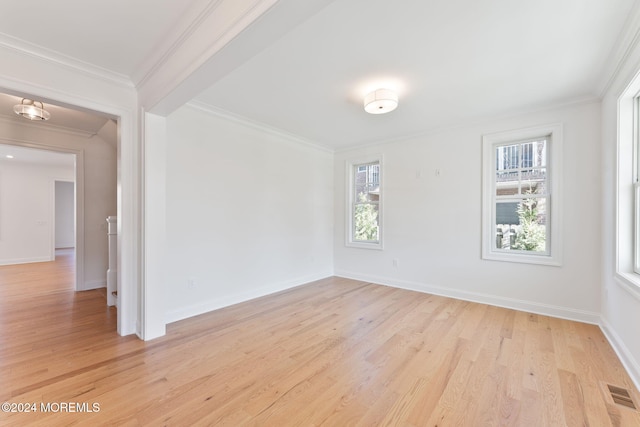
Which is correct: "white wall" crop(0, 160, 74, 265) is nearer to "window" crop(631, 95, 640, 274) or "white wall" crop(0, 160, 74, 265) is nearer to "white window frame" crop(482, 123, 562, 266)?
"white window frame" crop(482, 123, 562, 266)

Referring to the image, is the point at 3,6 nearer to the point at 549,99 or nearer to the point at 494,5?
the point at 494,5

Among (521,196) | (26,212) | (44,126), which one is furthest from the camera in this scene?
(26,212)

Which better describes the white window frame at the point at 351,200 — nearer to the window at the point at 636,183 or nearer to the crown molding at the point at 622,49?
the crown molding at the point at 622,49

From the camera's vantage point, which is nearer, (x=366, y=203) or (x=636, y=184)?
(x=636, y=184)

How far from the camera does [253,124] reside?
3793mm

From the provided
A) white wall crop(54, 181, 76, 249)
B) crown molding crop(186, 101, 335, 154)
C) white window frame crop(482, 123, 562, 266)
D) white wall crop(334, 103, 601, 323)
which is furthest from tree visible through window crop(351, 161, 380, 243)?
white wall crop(54, 181, 76, 249)

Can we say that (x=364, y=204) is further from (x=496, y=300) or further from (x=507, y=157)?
(x=496, y=300)

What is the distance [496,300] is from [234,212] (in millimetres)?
3824

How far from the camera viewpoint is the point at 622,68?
2219 mm

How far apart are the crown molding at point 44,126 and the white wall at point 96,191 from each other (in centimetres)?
3

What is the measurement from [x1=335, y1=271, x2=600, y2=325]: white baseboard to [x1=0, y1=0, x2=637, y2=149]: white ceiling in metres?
2.50

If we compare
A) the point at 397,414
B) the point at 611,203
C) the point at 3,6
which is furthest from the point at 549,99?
the point at 3,6

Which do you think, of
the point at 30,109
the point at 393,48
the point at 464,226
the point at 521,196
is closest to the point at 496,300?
the point at 464,226

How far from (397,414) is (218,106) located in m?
3.56
